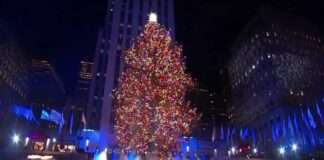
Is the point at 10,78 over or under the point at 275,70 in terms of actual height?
under

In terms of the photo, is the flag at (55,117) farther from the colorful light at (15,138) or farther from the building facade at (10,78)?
the building facade at (10,78)

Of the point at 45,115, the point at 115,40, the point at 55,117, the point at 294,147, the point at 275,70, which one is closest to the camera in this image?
the point at 294,147

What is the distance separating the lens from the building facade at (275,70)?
184ft

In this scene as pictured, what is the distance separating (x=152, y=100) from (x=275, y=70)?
4518cm

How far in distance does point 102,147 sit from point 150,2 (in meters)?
29.8

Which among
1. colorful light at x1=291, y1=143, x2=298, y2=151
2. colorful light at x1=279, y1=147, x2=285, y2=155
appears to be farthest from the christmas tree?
colorful light at x1=279, y1=147, x2=285, y2=155

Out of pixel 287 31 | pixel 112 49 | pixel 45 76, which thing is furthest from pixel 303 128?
pixel 45 76

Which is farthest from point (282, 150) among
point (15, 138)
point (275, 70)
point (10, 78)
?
point (10, 78)

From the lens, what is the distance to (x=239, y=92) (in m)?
80.5

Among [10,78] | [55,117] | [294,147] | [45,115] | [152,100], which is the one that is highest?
[10,78]

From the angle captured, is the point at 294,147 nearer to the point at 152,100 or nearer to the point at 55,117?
the point at 152,100

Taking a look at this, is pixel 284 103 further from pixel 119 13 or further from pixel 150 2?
pixel 119 13

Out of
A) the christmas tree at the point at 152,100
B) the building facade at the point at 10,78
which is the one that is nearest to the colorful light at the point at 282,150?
the christmas tree at the point at 152,100

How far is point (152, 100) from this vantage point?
22.8 m
